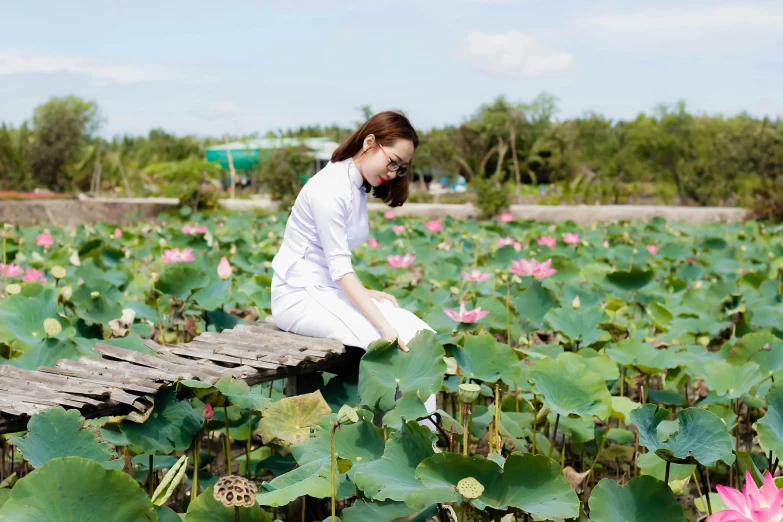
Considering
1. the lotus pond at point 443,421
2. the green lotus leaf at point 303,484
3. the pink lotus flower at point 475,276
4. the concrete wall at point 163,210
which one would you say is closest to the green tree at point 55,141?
the concrete wall at point 163,210

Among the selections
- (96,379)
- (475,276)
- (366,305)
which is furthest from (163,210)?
(96,379)

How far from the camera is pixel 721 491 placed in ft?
3.55

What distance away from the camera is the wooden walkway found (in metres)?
1.60

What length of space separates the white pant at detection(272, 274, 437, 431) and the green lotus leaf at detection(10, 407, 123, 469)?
0.88 meters

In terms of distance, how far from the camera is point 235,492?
121cm

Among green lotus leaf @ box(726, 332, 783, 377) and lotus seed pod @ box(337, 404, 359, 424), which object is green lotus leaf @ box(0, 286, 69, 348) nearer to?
lotus seed pod @ box(337, 404, 359, 424)

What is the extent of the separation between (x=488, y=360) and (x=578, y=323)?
0.63 meters

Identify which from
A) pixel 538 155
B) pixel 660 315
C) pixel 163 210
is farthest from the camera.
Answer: pixel 538 155

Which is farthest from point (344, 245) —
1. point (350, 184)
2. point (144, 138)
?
point (144, 138)

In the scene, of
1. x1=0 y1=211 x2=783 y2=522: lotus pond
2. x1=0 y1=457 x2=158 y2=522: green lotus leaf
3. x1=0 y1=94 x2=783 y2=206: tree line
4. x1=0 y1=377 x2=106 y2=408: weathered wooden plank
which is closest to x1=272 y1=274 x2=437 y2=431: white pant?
x1=0 y1=211 x2=783 y2=522: lotus pond

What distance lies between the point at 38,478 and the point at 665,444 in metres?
1.15

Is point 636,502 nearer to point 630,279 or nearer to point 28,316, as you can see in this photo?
point 28,316

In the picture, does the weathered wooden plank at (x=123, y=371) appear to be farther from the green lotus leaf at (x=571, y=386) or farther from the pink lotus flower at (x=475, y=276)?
the pink lotus flower at (x=475, y=276)

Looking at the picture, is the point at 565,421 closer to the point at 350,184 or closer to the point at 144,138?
the point at 350,184
